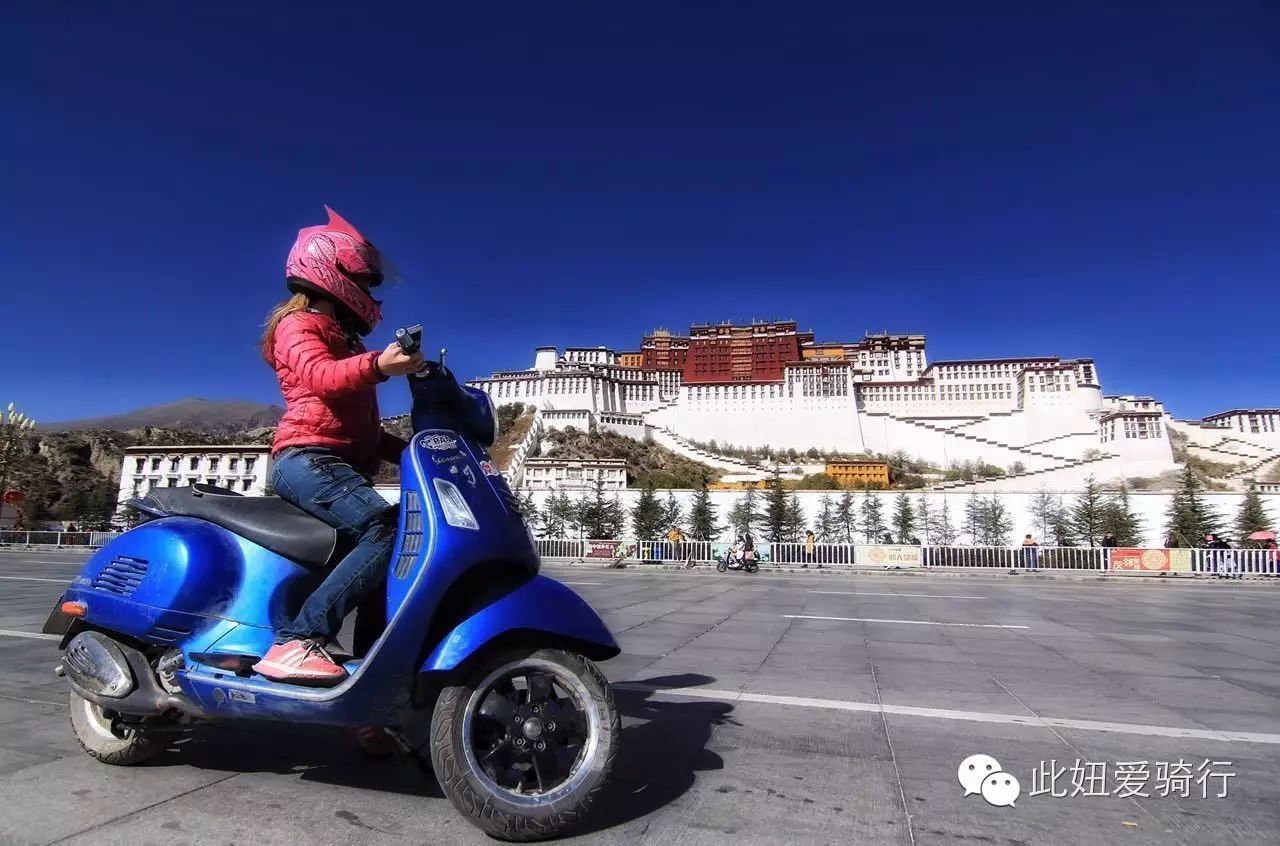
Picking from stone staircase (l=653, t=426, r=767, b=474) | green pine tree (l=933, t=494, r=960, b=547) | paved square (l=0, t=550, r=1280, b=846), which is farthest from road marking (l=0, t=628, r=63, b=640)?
stone staircase (l=653, t=426, r=767, b=474)

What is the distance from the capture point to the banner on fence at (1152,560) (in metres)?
24.9

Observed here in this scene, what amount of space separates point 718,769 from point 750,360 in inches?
4346

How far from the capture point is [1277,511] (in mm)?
45844

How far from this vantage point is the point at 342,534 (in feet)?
8.35

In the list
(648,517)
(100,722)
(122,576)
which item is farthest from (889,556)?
(122,576)

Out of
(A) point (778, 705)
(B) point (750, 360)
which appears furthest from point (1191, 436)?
(A) point (778, 705)

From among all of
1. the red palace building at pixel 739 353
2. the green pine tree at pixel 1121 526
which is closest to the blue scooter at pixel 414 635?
the green pine tree at pixel 1121 526

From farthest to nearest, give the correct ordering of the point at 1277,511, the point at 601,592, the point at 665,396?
the point at 665,396 < the point at 1277,511 < the point at 601,592

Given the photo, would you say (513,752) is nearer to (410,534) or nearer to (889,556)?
(410,534)

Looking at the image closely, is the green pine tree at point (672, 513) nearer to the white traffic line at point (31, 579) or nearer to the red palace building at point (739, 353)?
the white traffic line at point (31, 579)

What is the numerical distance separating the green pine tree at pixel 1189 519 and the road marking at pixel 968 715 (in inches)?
1726

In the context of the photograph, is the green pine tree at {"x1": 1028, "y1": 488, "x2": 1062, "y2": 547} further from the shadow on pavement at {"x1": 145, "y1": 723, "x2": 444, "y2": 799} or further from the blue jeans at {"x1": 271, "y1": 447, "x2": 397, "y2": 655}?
the blue jeans at {"x1": 271, "y1": 447, "x2": 397, "y2": 655}

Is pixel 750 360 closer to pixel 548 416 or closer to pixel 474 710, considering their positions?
pixel 548 416

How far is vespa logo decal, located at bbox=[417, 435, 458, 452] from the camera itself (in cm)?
245
